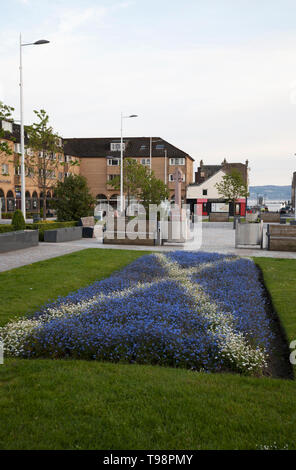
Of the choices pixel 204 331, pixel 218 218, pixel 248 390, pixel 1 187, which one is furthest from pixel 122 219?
pixel 1 187

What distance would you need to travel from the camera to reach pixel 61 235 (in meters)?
20.5

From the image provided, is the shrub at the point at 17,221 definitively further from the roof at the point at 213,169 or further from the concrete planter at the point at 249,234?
the roof at the point at 213,169

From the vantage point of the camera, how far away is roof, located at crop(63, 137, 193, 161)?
69.3 m

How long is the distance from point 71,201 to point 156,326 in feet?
70.3

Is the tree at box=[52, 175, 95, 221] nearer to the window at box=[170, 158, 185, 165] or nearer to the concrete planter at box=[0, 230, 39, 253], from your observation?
the concrete planter at box=[0, 230, 39, 253]

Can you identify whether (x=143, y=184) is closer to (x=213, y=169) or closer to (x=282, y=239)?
(x=282, y=239)

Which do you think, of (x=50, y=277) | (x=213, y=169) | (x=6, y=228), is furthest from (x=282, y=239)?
(x=213, y=169)

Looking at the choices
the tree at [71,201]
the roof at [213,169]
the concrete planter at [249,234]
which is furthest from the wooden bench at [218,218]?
the roof at [213,169]

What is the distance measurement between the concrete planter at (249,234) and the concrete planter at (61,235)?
28.5 ft

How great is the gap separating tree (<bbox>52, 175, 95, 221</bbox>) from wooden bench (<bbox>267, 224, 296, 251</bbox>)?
13.2 meters

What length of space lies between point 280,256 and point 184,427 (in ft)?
41.1

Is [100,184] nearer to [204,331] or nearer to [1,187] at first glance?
[1,187]

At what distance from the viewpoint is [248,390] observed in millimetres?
4426

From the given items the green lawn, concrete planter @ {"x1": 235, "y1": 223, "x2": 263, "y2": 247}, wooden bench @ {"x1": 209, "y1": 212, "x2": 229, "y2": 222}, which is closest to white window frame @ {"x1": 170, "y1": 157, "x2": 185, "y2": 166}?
wooden bench @ {"x1": 209, "y1": 212, "x2": 229, "y2": 222}
